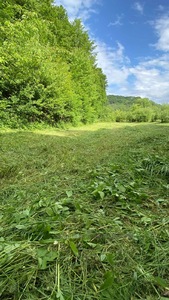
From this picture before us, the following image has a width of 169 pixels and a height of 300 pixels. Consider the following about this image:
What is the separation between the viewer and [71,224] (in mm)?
1179

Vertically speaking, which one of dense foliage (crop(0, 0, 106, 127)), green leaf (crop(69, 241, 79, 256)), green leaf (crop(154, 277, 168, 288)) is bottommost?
green leaf (crop(154, 277, 168, 288))

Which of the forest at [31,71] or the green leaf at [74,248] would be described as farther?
the forest at [31,71]

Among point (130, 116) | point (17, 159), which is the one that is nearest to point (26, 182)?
point (17, 159)

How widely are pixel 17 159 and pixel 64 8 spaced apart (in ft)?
47.6

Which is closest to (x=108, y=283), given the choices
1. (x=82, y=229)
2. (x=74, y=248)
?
(x=74, y=248)

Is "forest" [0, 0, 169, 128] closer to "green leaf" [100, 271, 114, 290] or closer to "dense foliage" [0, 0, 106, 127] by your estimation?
"dense foliage" [0, 0, 106, 127]

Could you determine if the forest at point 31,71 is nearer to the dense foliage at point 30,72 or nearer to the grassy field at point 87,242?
the dense foliage at point 30,72

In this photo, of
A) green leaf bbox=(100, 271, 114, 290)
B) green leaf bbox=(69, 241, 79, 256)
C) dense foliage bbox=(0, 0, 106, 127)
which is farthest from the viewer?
dense foliage bbox=(0, 0, 106, 127)

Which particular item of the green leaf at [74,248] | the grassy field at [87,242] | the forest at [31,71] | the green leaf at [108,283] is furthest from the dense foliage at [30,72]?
the green leaf at [108,283]

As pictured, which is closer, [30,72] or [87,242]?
[87,242]

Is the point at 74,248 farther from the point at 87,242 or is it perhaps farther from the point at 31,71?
the point at 31,71

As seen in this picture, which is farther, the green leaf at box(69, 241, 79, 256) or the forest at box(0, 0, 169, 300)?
the green leaf at box(69, 241, 79, 256)

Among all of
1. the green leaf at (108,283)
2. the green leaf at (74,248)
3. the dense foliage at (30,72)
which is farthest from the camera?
the dense foliage at (30,72)

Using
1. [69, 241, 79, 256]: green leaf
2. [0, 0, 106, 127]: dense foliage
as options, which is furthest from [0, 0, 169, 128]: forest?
[69, 241, 79, 256]: green leaf
